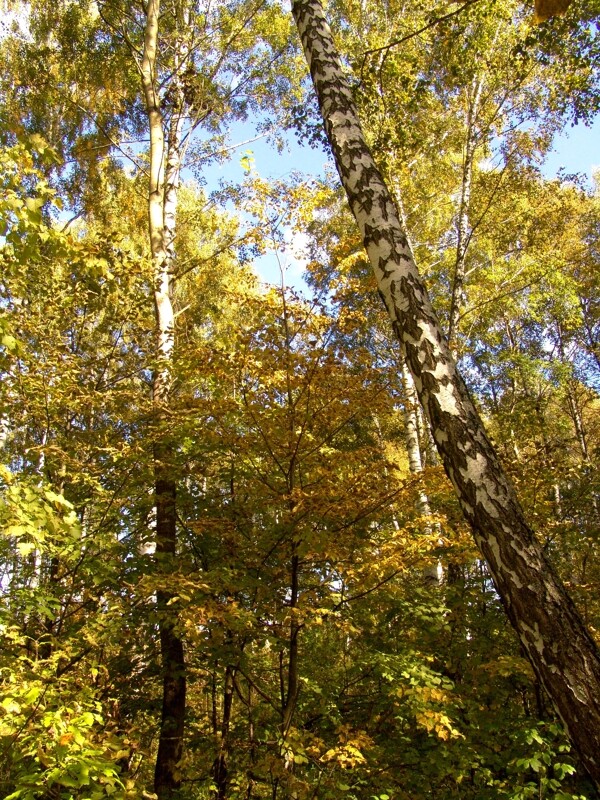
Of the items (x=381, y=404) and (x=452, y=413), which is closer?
(x=452, y=413)

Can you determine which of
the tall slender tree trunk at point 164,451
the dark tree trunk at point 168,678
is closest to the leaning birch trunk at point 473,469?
the tall slender tree trunk at point 164,451

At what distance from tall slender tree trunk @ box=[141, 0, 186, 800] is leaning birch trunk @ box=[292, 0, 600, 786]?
6.23 ft

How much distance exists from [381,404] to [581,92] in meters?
6.74

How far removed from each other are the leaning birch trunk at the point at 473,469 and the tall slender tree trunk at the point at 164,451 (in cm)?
190

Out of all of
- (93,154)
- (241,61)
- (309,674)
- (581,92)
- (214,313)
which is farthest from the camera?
(214,313)

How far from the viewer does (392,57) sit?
295 inches

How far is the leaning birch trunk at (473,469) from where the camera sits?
1728 millimetres

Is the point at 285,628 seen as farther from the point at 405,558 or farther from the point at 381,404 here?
Result: the point at 381,404

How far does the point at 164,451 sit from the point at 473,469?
126 inches

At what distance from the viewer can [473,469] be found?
213 cm

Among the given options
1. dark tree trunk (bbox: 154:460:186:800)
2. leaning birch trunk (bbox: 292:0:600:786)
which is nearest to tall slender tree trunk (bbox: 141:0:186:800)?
dark tree trunk (bbox: 154:460:186:800)

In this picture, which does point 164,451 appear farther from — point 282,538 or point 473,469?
point 473,469

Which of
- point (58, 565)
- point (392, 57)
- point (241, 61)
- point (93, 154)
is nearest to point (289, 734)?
point (58, 565)

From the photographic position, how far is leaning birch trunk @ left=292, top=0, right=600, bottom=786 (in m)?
1.73
